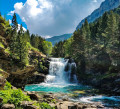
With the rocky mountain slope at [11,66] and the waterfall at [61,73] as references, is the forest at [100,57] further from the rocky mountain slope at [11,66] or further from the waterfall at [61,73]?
the rocky mountain slope at [11,66]

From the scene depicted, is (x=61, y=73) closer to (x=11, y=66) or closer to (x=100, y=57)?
(x=100, y=57)

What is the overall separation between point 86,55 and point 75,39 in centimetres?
1011

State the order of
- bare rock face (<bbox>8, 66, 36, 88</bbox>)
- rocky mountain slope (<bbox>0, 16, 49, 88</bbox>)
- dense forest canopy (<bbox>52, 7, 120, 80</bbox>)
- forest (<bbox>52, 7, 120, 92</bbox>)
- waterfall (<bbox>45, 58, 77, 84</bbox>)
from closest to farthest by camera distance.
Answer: rocky mountain slope (<bbox>0, 16, 49, 88</bbox>)
bare rock face (<bbox>8, 66, 36, 88</bbox>)
forest (<bbox>52, 7, 120, 92</bbox>)
dense forest canopy (<bbox>52, 7, 120, 80</bbox>)
waterfall (<bbox>45, 58, 77, 84</bbox>)

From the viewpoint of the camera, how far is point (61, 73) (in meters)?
51.8

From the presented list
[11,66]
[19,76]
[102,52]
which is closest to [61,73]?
[102,52]

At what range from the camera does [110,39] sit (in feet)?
137

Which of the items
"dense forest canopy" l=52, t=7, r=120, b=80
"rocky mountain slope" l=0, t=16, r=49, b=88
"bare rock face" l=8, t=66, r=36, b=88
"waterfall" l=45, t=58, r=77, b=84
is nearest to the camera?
"rocky mountain slope" l=0, t=16, r=49, b=88

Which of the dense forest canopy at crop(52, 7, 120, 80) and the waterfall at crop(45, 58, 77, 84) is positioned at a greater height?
the dense forest canopy at crop(52, 7, 120, 80)

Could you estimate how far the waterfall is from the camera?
160ft

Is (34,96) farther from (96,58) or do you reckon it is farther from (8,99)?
(96,58)

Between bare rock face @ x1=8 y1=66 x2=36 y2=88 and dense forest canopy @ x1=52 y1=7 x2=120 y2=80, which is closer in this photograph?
bare rock face @ x1=8 y1=66 x2=36 y2=88

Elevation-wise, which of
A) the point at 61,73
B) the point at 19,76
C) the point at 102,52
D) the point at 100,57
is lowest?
the point at 61,73

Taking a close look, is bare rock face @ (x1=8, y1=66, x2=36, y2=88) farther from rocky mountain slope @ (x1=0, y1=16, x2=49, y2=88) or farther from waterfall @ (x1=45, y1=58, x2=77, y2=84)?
waterfall @ (x1=45, y1=58, x2=77, y2=84)

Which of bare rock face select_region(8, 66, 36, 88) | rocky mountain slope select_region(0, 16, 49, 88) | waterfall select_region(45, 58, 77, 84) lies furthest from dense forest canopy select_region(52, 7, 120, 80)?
rocky mountain slope select_region(0, 16, 49, 88)
